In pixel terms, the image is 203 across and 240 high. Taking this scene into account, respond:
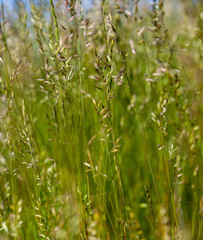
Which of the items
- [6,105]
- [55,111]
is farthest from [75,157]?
[6,105]

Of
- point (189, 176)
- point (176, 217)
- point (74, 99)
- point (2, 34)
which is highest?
point (2, 34)

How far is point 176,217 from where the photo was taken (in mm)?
1141

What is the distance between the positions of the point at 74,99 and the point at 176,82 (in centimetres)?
56

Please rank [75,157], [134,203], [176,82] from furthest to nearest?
[134,203] → [75,157] → [176,82]

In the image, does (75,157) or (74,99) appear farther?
(74,99)

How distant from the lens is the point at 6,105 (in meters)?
1.16

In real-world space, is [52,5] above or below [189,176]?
above

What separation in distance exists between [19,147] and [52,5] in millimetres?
612

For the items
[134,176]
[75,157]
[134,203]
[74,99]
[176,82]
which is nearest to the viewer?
[176,82]

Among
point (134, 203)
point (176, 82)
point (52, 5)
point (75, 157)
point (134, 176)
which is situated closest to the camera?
point (176, 82)

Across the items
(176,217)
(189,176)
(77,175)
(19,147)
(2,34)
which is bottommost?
(189,176)

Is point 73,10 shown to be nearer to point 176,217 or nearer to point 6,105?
point 6,105

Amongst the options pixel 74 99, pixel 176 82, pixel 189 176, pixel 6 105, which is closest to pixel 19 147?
pixel 6 105

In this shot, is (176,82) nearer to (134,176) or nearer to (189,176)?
(134,176)
